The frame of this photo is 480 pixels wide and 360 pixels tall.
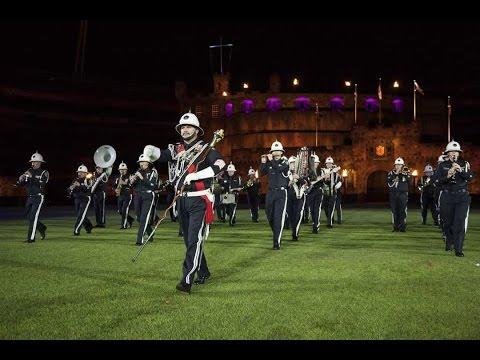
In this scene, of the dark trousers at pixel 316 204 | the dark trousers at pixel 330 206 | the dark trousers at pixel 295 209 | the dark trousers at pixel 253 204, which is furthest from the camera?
the dark trousers at pixel 253 204

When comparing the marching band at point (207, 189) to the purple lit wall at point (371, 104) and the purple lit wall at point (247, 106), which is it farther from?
the purple lit wall at point (371, 104)

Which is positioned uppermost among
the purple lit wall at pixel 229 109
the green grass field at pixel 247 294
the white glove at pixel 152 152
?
the purple lit wall at pixel 229 109

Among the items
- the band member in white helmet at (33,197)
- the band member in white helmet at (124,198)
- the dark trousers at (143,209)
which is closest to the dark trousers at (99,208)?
the band member in white helmet at (124,198)

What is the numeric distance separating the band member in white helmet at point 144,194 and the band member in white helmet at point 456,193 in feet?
23.7

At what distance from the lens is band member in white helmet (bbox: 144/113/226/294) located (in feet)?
23.3

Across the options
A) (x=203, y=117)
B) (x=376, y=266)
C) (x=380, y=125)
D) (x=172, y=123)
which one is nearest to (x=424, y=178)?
(x=376, y=266)

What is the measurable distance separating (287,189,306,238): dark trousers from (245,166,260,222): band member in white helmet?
777 cm

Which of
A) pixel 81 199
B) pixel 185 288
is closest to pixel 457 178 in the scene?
pixel 185 288

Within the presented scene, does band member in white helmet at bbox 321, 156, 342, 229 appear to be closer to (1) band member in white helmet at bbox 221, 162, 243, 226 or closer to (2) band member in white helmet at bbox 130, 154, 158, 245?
(1) band member in white helmet at bbox 221, 162, 243, 226

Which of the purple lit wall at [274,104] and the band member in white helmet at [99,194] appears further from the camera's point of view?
the purple lit wall at [274,104]

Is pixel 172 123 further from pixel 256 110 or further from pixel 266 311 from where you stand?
pixel 266 311

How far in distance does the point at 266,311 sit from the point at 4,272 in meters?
5.35

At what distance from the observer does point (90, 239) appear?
569 inches

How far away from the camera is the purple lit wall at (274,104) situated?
6869 centimetres
